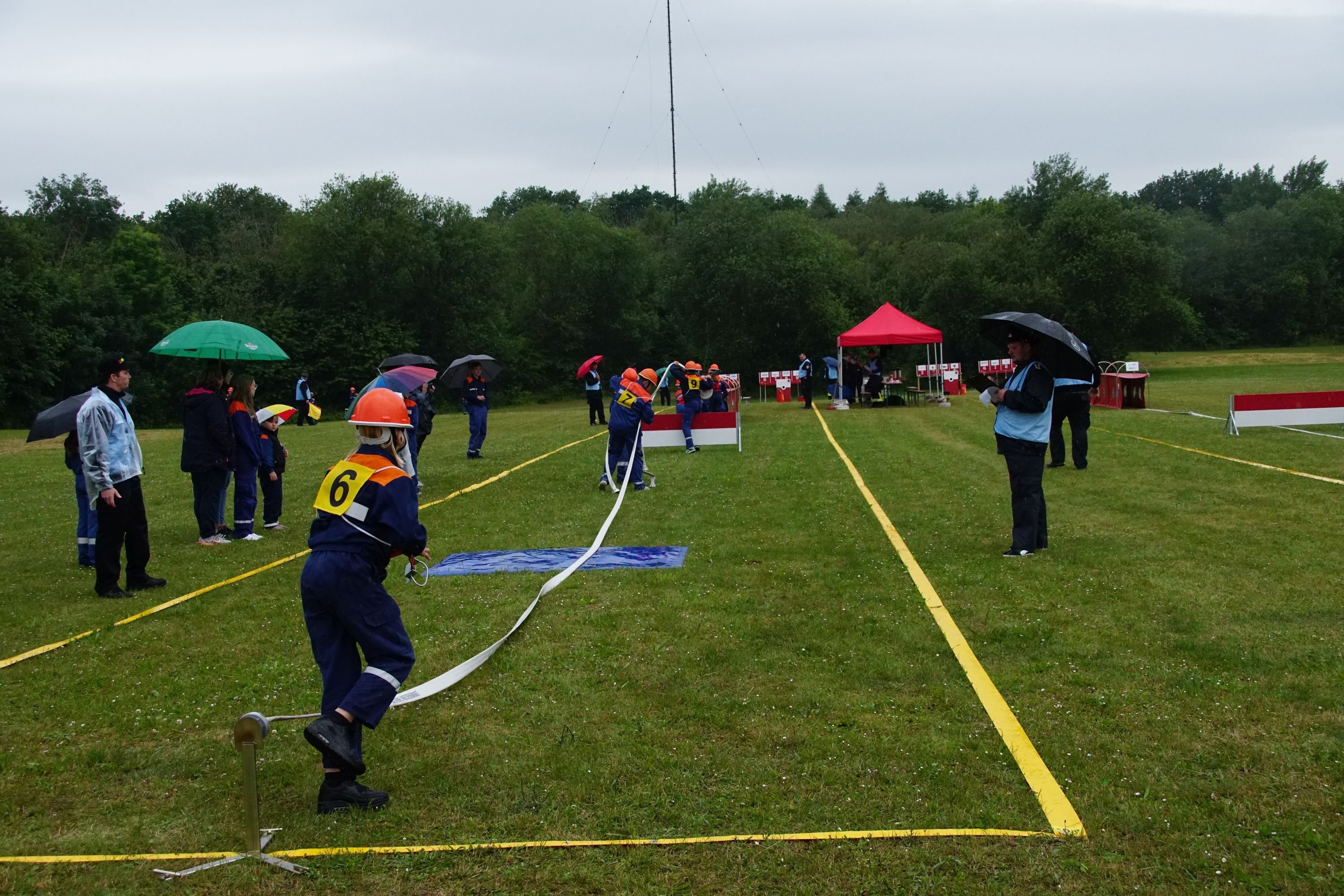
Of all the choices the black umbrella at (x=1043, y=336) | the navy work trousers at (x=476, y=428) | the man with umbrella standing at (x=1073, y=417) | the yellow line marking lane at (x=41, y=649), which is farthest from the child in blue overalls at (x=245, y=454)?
the man with umbrella standing at (x=1073, y=417)

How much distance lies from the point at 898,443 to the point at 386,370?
35.4 feet

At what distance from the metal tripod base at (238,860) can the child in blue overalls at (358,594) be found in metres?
0.47

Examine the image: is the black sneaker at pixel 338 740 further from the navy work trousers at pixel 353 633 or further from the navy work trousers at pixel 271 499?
the navy work trousers at pixel 271 499

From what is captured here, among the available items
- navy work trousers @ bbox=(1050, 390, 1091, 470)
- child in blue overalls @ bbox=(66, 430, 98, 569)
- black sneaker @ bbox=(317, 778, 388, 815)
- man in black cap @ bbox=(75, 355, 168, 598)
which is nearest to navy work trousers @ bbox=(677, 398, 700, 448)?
navy work trousers @ bbox=(1050, 390, 1091, 470)

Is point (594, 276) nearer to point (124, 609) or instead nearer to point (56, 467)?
point (56, 467)

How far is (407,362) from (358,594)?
12.2 metres

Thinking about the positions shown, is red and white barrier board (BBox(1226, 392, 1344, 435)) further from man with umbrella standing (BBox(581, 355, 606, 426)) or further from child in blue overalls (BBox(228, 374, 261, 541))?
child in blue overalls (BBox(228, 374, 261, 541))

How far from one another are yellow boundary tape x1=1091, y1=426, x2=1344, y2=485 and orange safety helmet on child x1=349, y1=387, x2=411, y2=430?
12.1 meters

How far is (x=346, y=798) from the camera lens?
15.3 ft

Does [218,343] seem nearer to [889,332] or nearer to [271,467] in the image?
[271,467]

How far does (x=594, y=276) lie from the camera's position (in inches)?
2682

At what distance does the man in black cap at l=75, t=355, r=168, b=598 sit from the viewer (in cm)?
883

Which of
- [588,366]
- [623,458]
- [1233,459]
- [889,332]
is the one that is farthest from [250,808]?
[889,332]

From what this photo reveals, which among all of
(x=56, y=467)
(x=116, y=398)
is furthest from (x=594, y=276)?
(x=116, y=398)
